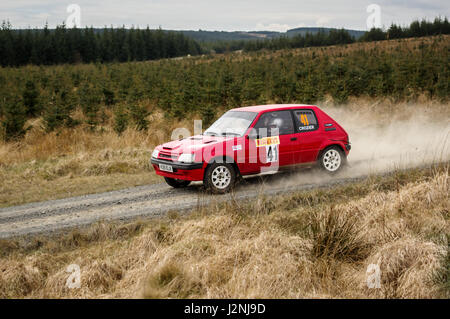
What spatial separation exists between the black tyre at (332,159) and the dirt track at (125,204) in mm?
275

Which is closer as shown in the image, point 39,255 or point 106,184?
point 39,255

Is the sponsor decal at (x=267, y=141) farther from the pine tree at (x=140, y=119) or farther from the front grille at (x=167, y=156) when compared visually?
the pine tree at (x=140, y=119)

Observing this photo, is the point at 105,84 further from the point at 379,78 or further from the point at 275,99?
the point at 379,78

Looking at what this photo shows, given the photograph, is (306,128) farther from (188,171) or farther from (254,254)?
(254,254)

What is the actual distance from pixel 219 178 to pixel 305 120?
2494mm

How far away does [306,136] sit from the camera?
31.2 feet

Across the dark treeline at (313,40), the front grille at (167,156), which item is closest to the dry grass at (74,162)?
the front grille at (167,156)

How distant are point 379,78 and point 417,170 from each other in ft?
51.9

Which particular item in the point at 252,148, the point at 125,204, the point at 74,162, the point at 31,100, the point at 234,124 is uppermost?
the point at 31,100

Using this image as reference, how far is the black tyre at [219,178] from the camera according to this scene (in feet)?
27.8

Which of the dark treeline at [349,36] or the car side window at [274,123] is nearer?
the car side window at [274,123]

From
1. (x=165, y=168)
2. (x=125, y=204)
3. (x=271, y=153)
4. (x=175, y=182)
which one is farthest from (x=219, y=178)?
(x=125, y=204)

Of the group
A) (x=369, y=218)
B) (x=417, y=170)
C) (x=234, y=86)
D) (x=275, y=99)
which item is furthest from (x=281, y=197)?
(x=275, y=99)

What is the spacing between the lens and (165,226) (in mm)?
6312
